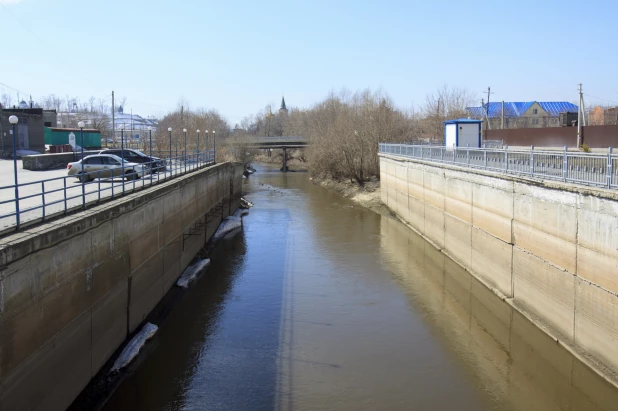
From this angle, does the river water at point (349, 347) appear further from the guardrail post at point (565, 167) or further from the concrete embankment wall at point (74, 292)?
the guardrail post at point (565, 167)

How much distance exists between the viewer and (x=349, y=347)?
45.9ft

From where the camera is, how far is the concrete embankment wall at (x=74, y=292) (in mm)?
8648

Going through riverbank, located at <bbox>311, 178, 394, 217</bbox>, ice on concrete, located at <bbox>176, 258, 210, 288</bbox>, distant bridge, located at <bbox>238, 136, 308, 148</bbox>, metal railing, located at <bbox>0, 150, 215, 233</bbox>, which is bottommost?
ice on concrete, located at <bbox>176, 258, 210, 288</bbox>

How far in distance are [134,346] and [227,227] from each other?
17.7 meters

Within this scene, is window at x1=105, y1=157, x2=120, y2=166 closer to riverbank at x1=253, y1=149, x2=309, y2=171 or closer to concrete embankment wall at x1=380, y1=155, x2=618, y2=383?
concrete embankment wall at x1=380, y1=155, x2=618, y2=383

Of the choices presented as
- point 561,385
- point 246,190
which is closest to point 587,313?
point 561,385

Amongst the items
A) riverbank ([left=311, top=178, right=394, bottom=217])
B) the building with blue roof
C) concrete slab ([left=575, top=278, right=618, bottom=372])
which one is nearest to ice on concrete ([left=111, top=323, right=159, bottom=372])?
concrete slab ([left=575, top=278, right=618, bottom=372])

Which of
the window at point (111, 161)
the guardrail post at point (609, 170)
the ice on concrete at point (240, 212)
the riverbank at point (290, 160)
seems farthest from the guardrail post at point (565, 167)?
→ the riverbank at point (290, 160)

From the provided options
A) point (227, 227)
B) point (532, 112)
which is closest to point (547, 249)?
point (227, 227)

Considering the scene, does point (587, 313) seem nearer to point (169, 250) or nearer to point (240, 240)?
point (169, 250)

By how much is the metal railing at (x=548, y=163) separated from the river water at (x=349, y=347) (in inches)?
164

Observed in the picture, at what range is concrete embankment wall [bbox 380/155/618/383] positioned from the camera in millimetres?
11875

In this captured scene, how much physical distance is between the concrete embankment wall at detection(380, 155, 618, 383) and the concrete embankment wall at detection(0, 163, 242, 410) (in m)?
10.9

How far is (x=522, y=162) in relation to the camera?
1727cm
